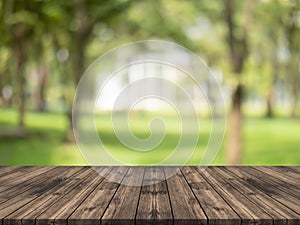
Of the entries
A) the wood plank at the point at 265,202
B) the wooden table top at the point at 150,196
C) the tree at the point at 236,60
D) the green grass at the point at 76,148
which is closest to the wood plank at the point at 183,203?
the wooden table top at the point at 150,196

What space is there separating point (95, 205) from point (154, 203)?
0.26 m

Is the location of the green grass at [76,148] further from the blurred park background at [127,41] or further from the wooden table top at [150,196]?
the wooden table top at [150,196]

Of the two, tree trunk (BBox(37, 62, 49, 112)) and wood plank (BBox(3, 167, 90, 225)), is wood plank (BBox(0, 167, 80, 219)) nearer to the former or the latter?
wood plank (BBox(3, 167, 90, 225))

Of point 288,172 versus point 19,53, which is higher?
point 19,53

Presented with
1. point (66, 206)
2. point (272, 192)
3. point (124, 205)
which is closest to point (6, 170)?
point (66, 206)

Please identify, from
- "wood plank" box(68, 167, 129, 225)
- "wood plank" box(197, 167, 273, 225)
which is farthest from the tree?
"wood plank" box(68, 167, 129, 225)

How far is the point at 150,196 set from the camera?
2.27 m

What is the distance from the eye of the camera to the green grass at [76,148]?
11.0 metres

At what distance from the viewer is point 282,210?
77.4 inches

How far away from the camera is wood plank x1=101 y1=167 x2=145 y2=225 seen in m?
1.83

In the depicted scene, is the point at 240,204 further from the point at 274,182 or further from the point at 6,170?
the point at 6,170

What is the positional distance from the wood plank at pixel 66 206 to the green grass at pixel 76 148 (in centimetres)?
620

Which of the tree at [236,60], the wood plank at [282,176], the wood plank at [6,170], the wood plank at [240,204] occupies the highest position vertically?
the tree at [236,60]

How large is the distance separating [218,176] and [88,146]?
2.92ft
